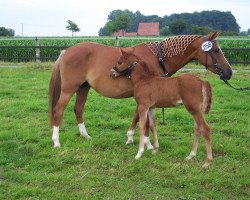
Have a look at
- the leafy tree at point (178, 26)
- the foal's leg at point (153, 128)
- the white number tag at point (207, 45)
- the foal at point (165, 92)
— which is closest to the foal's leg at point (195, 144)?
the foal at point (165, 92)

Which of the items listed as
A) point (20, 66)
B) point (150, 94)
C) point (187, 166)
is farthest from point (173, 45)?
point (20, 66)

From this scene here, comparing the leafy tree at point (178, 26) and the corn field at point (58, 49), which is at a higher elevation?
the leafy tree at point (178, 26)

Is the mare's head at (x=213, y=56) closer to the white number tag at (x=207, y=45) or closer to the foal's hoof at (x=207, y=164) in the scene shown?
the white number tag at (x=207, y=45)

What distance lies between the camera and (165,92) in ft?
20.5

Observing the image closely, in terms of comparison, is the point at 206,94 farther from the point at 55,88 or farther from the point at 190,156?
the point at 55,88

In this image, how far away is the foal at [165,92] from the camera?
6.11m

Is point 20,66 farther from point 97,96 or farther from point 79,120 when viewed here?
point 79,120

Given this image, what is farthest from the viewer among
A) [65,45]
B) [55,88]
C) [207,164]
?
[65,45]

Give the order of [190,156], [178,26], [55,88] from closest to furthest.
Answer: [190,156]
[55,88]
[178,26]

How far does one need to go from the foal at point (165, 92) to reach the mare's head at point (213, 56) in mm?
631

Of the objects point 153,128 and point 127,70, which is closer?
point 127,70

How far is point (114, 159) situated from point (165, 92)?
4.53 ft

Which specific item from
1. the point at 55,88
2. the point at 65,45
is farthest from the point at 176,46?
the point at 65,45

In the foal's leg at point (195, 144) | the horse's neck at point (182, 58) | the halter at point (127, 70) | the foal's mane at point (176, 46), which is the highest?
the foal's mane at point (176, 46)
